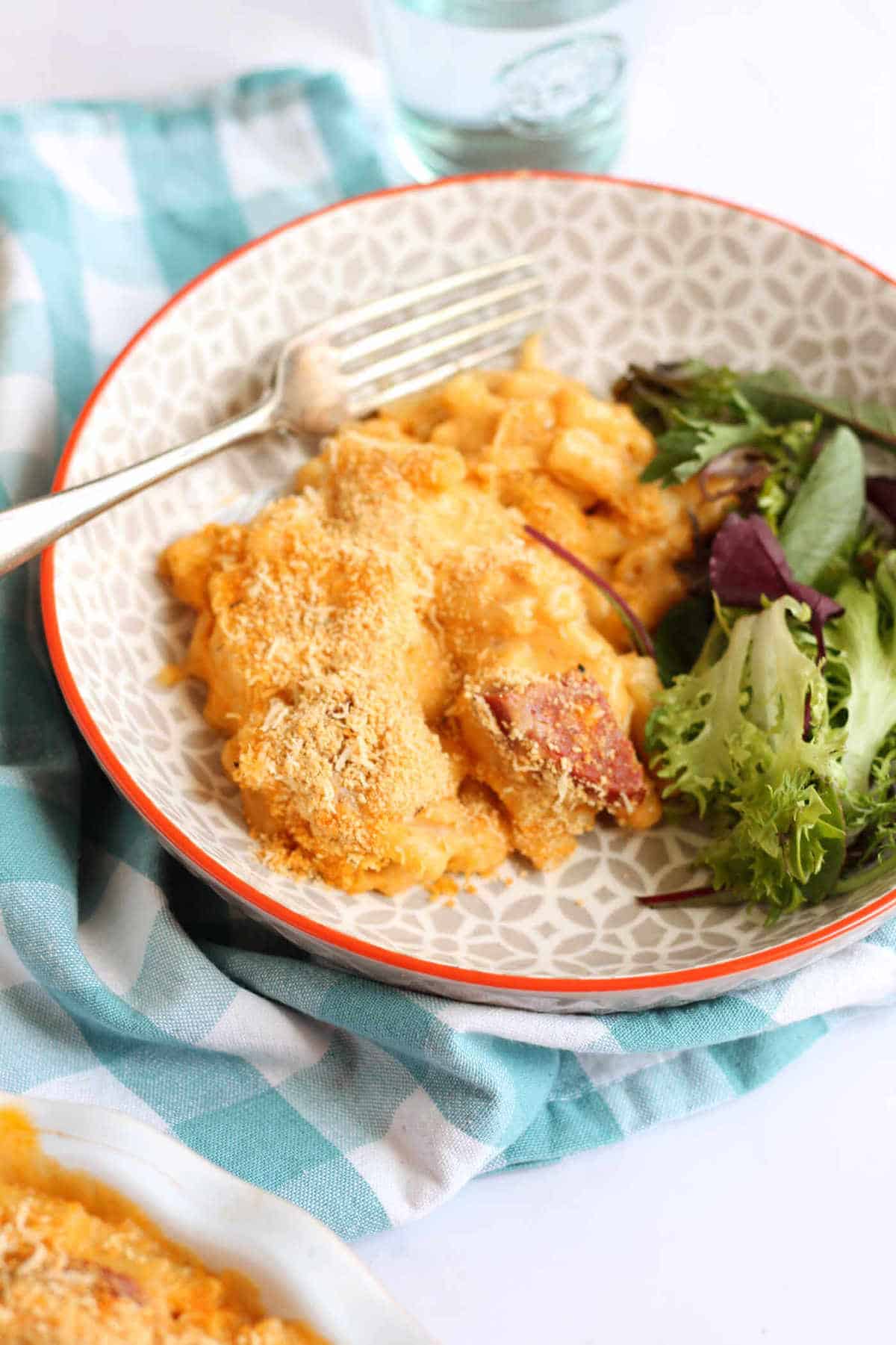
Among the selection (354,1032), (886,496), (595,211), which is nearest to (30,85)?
(595,211)

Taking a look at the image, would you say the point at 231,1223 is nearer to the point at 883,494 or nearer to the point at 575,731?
the point at 575,731

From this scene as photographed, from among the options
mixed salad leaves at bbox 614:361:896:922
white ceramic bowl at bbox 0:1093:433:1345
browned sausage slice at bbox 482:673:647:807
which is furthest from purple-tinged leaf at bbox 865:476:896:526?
white ceramic bowl at bbox 0:1093:433:1345

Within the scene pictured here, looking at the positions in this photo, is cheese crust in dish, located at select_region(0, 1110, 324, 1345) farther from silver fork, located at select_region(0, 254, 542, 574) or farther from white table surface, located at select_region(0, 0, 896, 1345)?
silver fork, located at select_region(0, 254, 542, 574)

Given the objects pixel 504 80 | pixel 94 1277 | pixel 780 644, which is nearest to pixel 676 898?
pixel 780 644

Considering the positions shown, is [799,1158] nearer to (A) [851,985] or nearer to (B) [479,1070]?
(A) [851,985]

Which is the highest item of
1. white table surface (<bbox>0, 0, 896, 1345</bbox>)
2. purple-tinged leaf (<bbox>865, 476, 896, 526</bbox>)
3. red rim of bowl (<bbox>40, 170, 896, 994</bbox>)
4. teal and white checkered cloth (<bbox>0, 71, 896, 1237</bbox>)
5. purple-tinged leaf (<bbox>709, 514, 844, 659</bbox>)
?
purple-tinged leaf (<bbox>865, 476, 896, 526</bbox>)

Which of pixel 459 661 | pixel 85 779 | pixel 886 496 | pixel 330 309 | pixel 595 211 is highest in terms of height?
pixel 595 211
